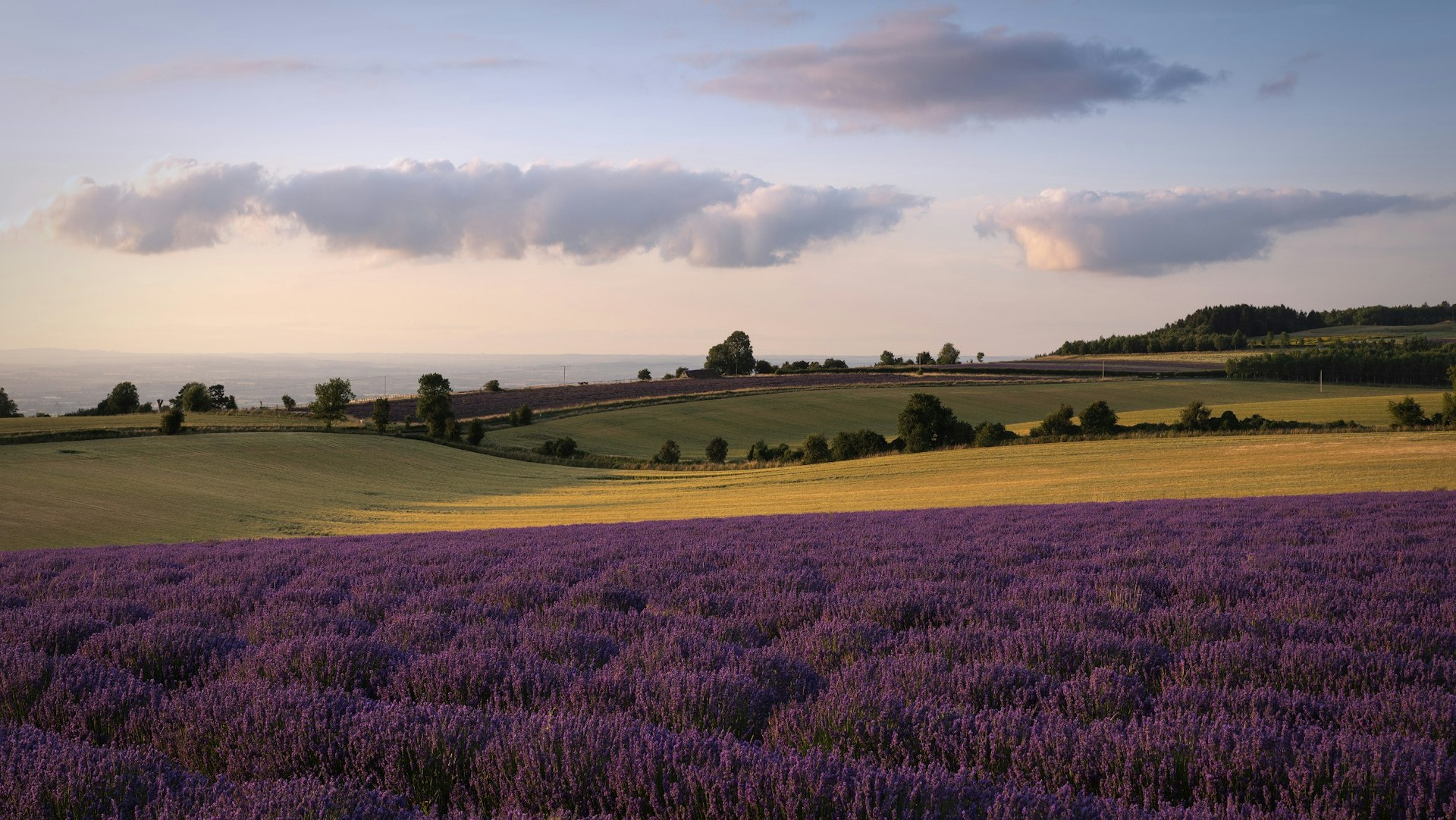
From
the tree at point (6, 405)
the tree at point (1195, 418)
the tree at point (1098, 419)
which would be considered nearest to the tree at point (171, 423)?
the tree at point (1098, 419)

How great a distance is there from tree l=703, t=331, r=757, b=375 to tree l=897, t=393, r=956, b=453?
83.8 metres

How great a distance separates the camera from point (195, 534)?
23.7m

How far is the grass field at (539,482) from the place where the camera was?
78.0 ft

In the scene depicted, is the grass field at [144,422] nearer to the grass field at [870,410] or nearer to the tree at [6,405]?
the grass field at [870,410]

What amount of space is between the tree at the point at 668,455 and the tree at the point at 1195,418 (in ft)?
97.8

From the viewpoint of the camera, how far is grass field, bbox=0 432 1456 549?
23781mm

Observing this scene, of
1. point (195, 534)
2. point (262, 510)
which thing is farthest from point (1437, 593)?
point (262, 510)

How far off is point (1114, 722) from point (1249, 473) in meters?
27.8

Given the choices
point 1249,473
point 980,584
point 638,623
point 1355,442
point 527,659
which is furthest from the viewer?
point 1355,442

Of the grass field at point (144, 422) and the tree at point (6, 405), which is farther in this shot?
the tree at point (6, 405)

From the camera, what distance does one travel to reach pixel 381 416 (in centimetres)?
6662

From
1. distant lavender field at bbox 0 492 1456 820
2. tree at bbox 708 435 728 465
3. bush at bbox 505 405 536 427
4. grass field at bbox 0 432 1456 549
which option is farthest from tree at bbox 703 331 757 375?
distant lavender field at bbox 0 492 1456 820

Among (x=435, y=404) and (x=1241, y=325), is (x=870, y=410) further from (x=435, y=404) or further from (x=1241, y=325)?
(x=1241, y=325)

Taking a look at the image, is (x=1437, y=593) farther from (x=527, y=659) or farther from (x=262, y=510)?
(x=262, y=510)
